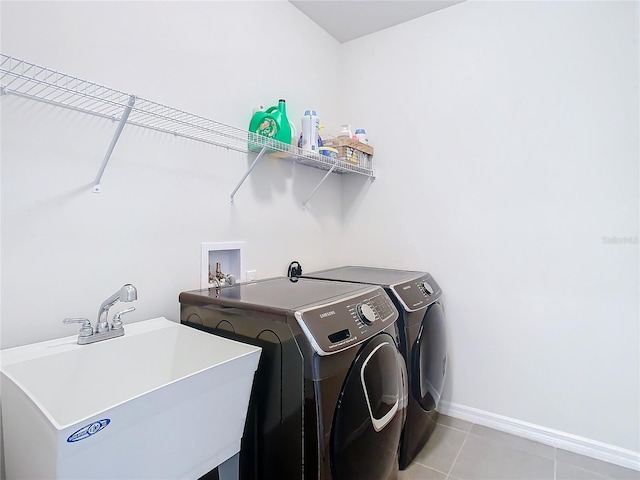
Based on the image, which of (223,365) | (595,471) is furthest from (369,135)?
(595,471)

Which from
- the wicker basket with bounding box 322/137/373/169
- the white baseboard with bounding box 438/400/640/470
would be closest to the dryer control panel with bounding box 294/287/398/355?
the wicker basket with bounding box 322/137/373/169

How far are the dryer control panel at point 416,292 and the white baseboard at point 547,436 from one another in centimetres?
88

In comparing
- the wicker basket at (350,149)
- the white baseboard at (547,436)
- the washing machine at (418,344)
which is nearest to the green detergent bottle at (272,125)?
the wicker basket at (350,149)

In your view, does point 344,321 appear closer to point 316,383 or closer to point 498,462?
point 316,383

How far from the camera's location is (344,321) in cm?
134

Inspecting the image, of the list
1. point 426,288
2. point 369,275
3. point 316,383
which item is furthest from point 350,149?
point 316,383

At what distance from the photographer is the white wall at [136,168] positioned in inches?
46.9

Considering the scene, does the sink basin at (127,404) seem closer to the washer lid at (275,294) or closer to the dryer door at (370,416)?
the washer lid at (275,294)

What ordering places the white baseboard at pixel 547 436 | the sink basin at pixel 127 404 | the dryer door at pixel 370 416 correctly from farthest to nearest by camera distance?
the white baseboard at pixel 547 436 < the dryer door at pixel 370 416 < the sink basin at pixel 127 404

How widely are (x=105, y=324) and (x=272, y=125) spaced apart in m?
1.26

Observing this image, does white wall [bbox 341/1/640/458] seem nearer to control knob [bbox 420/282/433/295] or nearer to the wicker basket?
the wicker basket

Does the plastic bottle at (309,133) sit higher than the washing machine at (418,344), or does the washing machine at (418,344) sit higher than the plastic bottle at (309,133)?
the plastic bottle at (309,133)

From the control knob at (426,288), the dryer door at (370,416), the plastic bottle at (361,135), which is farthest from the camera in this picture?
the plastic bottle at (361,135)

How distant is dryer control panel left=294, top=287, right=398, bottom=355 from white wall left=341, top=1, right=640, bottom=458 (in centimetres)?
108
